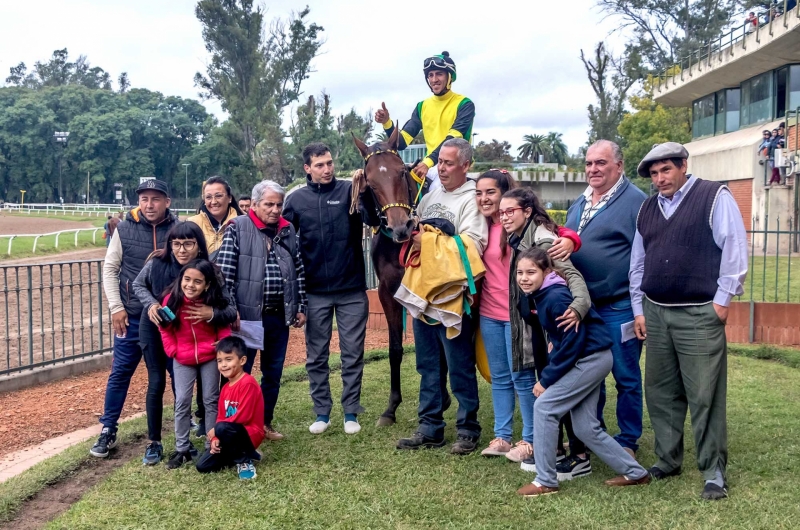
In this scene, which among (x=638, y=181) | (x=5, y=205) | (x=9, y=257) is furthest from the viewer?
(x=5, y=205)

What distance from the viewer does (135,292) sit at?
493 cm

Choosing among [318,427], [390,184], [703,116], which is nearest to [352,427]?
[318,427]

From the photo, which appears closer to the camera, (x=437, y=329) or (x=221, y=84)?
(x=437, y=329)

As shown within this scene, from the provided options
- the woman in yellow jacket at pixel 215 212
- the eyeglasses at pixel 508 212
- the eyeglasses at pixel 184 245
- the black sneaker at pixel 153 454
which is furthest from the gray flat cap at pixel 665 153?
the black sneaker at pixel 153 454

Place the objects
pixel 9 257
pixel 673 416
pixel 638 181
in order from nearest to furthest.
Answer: pixel 673 416
pixel 9 257
pixel 638 181

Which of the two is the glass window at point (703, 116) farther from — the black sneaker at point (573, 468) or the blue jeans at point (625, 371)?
the black sneaker at point (573, 468)

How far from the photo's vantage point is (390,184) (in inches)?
203

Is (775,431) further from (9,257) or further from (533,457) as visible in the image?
(9,257)

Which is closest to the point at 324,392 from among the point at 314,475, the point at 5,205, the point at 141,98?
the point at 314,475

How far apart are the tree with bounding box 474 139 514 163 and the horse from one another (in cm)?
4907

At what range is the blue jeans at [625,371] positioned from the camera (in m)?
4.67

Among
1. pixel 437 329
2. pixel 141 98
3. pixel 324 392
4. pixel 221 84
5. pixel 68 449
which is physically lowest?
pixel 68 449

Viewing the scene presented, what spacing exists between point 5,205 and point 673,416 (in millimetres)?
60276

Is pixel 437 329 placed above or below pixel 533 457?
above
